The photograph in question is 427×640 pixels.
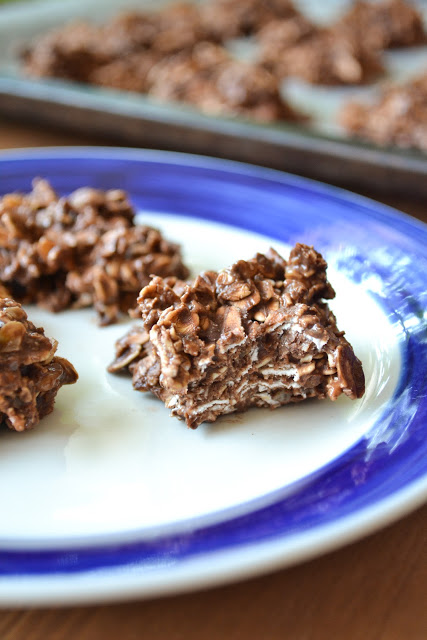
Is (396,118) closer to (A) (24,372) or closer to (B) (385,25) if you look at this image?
(B) (385,25)

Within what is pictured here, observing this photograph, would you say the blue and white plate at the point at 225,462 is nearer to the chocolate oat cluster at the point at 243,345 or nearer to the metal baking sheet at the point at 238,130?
the chocolate oat cluster at the point at 243,345

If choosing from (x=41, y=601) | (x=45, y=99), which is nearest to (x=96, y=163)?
(x=45, y=99)

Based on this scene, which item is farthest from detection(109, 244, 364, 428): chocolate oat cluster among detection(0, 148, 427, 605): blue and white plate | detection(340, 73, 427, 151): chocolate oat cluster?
detection(340, 73, 427, 151): chocolate oat cluster

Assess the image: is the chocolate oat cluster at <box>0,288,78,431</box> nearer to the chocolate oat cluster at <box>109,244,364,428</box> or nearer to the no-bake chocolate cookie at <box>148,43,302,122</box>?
the chocolate oat cluster at <box>109,244,364,428</box>

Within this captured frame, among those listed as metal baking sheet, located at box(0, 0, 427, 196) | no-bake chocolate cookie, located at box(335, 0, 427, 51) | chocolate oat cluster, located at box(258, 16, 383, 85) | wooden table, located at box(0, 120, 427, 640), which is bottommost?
wooden table, located at box(0, 120, 427, 640)

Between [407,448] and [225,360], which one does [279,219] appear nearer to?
[225,360]

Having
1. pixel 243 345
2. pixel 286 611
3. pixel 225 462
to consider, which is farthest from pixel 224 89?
pixel 286 611

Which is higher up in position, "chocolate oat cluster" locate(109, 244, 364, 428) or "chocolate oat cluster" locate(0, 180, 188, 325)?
"chocolate oat cluster" locate(109, 244, 364, 428)
